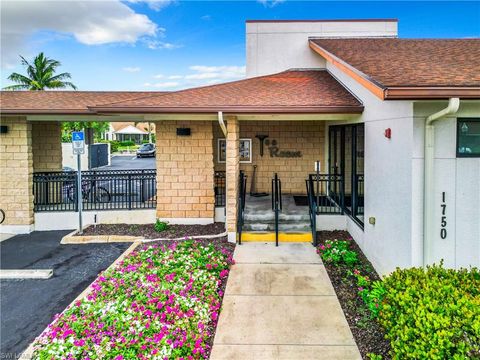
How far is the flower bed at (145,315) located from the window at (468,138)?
3.94 meters

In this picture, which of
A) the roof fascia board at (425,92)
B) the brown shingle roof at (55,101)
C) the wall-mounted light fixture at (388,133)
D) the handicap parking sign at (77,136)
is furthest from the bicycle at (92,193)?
the roof fascia board at (425,92)

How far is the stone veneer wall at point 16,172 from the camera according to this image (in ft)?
28.5

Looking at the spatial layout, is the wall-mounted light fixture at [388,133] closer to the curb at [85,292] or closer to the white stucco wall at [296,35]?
the curb at [85,292]

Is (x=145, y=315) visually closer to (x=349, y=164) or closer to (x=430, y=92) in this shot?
(x=430, y=92)

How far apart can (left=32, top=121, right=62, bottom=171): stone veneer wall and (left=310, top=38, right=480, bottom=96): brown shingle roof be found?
27.5 feet

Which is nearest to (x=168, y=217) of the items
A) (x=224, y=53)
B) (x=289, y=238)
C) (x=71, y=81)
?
(x=289, y=238)

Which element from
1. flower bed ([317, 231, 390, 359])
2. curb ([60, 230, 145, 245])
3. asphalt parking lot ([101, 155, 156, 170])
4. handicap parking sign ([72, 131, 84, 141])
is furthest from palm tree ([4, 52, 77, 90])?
flower bed ([317, 231, 390, 359])

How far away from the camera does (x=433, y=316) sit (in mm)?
3062

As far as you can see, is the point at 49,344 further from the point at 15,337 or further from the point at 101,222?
the point at 101,222

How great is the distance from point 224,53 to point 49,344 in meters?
28.9

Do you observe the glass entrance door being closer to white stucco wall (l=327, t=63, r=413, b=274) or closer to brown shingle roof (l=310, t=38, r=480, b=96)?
white stucco wall (l=327, t=63, r=413, b=274)

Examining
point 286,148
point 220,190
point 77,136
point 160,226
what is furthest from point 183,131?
point 286,148

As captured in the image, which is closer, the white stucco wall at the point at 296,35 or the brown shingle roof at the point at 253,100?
the brown shingle roof at the point at 253,100

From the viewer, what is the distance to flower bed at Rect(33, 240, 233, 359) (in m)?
3.66
